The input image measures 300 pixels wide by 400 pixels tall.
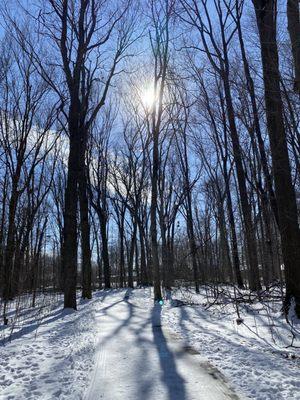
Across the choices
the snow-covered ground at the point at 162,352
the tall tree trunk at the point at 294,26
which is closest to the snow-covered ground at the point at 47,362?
the snow-covered ground at the point at 162,352

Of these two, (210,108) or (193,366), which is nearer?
(193,366)

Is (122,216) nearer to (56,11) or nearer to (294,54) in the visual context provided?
(56,11)

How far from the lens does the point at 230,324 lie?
7.89 m

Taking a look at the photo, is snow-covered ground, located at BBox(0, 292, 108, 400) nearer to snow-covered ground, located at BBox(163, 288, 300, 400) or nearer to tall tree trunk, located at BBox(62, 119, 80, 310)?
snow-covered ground, located at BBox(163, 288, 300, 400)

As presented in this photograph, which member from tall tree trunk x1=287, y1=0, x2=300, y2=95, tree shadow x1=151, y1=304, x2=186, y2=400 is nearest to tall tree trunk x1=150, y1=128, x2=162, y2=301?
tree shadow x1=151, y1=304, x2=186, y2=400

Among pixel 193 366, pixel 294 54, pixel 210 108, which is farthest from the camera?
pixel 210 108

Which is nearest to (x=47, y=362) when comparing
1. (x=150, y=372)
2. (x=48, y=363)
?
(x=48, y=363)

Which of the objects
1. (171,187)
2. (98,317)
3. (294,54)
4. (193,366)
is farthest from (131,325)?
(171,187)

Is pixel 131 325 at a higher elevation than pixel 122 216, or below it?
below

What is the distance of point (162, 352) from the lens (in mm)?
5605

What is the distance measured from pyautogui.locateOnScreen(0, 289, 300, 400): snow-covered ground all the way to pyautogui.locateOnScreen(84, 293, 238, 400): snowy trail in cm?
3

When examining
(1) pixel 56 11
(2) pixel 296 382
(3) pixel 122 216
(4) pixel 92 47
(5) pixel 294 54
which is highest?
(1) pixel 56 11

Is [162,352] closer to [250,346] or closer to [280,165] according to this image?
[250,346]

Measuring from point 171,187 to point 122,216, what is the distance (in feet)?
14.7
